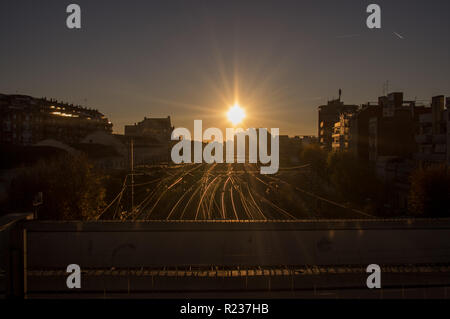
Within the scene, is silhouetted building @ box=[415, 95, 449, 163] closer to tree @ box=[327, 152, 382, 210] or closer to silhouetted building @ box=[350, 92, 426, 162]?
tree @ box=[327, 152, 382, 210]

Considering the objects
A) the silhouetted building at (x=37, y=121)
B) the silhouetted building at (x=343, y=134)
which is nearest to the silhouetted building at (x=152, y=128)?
the silhouetted building at (x=37, y=121)

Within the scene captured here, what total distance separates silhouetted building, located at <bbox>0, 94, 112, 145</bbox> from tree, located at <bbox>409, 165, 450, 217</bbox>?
29058mm

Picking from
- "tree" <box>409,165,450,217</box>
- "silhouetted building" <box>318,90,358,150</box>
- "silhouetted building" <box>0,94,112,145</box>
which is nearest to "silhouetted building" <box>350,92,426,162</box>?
"tree" <box>409,165,450,217</box>

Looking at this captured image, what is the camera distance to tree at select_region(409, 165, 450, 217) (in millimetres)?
11123

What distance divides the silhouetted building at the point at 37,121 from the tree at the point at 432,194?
29.1 metres

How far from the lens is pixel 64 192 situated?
967 centimetres

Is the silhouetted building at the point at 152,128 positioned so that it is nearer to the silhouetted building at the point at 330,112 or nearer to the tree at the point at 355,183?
the silhouetted building at the point at 330,112

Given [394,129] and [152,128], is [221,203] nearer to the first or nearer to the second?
[394,129]

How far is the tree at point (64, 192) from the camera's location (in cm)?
954

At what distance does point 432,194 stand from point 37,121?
1218 inches

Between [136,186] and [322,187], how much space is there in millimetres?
11080

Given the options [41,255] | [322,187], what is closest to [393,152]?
[322,187]

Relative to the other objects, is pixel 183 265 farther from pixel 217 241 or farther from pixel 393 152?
pixel 393 152

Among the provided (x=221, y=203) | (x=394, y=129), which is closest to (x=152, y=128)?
(x=394, y=129)
